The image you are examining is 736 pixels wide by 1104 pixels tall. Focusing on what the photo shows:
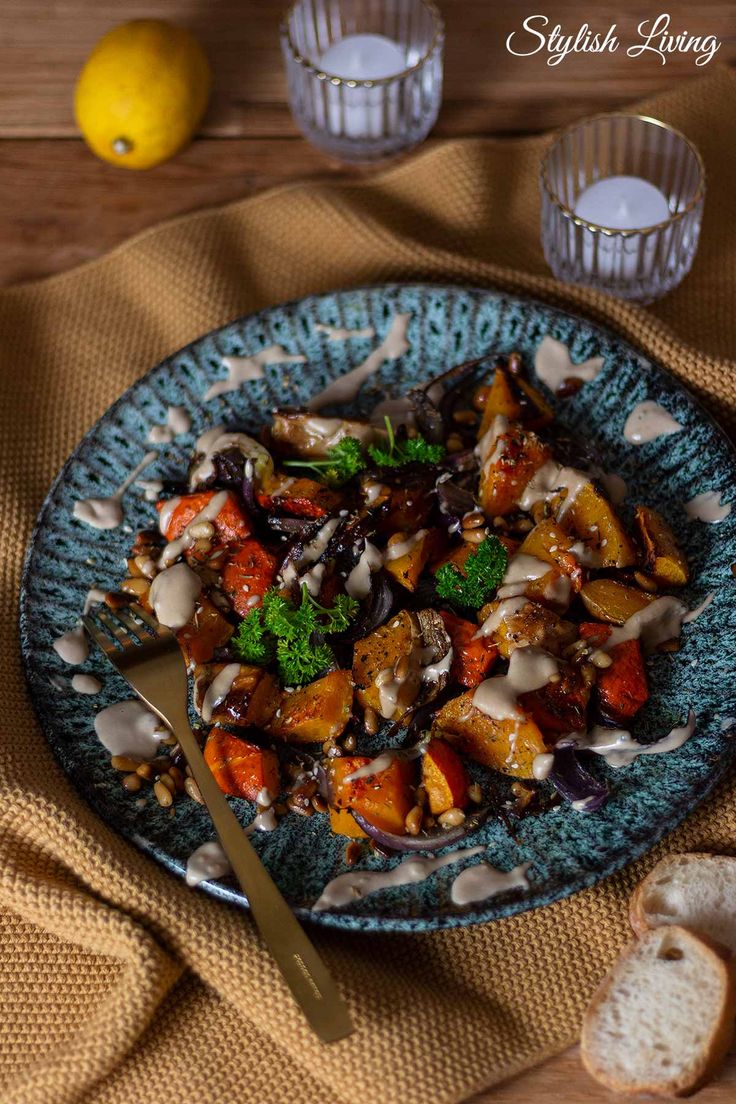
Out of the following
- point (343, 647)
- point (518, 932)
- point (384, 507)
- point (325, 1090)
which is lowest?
point (325, 1090)

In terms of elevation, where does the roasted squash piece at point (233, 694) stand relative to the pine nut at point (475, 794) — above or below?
above

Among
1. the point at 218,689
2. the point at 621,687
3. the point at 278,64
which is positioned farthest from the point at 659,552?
the point at 278,64

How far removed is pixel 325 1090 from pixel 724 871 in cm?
105

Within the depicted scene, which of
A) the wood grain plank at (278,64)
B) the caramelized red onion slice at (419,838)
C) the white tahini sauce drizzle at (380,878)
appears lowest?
the white tahini sauce drizzle at (380,878)

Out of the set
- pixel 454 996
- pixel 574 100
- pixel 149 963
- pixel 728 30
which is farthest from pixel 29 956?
pixel 728 30

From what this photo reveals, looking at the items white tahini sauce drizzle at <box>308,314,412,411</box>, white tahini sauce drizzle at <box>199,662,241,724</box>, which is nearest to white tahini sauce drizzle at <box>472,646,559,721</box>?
white tahini sauce drizzle at <box>199,662,241,724</box>

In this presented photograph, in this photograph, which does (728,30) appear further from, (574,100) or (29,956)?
(29,956)

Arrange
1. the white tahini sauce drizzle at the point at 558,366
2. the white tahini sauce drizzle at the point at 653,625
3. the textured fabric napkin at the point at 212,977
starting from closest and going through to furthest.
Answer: the textured fabric napkin at the point at 212,977 < the white tahini sauce drizzle at the point at 653,625 < the white tahini sauce drizzle at the point at 558,366

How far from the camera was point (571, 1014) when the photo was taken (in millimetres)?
2777

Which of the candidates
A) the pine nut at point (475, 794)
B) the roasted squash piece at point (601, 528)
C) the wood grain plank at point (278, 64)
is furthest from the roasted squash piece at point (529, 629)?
the wood grain plank at point (278, 64)

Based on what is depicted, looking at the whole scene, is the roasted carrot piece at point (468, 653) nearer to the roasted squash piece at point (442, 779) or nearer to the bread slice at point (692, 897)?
the roasted squash piece at point (442, 779)

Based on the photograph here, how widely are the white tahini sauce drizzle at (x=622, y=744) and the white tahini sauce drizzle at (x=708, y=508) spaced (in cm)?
62

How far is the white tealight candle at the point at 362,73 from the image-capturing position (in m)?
4.10

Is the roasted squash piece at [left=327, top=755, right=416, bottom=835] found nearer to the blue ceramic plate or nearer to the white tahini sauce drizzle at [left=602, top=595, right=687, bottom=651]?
the blue ceramic plate
